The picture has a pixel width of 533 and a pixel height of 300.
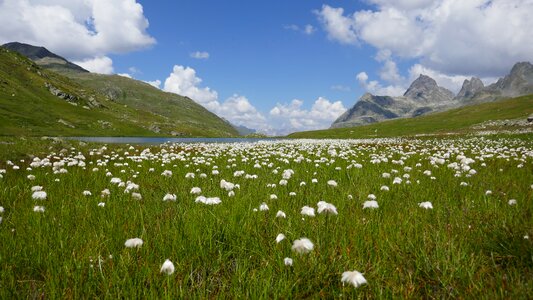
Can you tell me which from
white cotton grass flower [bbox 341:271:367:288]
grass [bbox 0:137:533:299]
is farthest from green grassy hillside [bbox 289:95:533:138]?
white cotton grass flower [bbox 341:271:367:288]

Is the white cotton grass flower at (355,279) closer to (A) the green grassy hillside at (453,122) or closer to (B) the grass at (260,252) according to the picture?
(B) the grass at (260,252)

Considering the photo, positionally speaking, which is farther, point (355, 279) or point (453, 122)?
point (453, 122)

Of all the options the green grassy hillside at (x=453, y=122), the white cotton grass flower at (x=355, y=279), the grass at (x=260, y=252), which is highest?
the green grassy hillside at (x=453, y=122)

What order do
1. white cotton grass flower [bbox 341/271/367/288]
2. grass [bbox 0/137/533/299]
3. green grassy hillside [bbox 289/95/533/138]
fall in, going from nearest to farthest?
white cotton grass flower [bbox 341/271/367/288]
grass [bbox 0/137/533/299]
green grassy hillside [bbox 289/95/533/138]

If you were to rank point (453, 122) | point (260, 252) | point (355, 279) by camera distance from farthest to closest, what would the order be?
point (453, 122) → point (260, 252) → point (355, 279)

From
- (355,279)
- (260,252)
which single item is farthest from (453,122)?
(355,279)

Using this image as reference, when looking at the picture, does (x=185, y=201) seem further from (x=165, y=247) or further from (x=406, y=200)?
(x=406, y=200)

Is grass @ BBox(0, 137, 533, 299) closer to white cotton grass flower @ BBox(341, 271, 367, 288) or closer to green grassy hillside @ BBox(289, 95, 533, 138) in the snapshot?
white cotton grass flower @ BBox(341, 271, 367, 288)

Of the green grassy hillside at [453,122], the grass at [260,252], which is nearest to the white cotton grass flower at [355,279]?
the grass at [260,252]

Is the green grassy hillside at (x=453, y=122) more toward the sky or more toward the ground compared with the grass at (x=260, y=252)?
more toward the sky

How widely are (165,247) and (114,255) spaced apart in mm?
521

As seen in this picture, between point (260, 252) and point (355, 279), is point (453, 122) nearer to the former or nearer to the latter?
point (260, 252)

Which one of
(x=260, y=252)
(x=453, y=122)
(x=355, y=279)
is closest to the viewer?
(x=355, y=279)

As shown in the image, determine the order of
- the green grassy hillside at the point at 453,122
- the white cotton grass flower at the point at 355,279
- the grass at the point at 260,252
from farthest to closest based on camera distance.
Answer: the green grassy hillside at the point at 453,122
the grass at the point at 260,252
the white cotton grass flower at the point at 355,279
